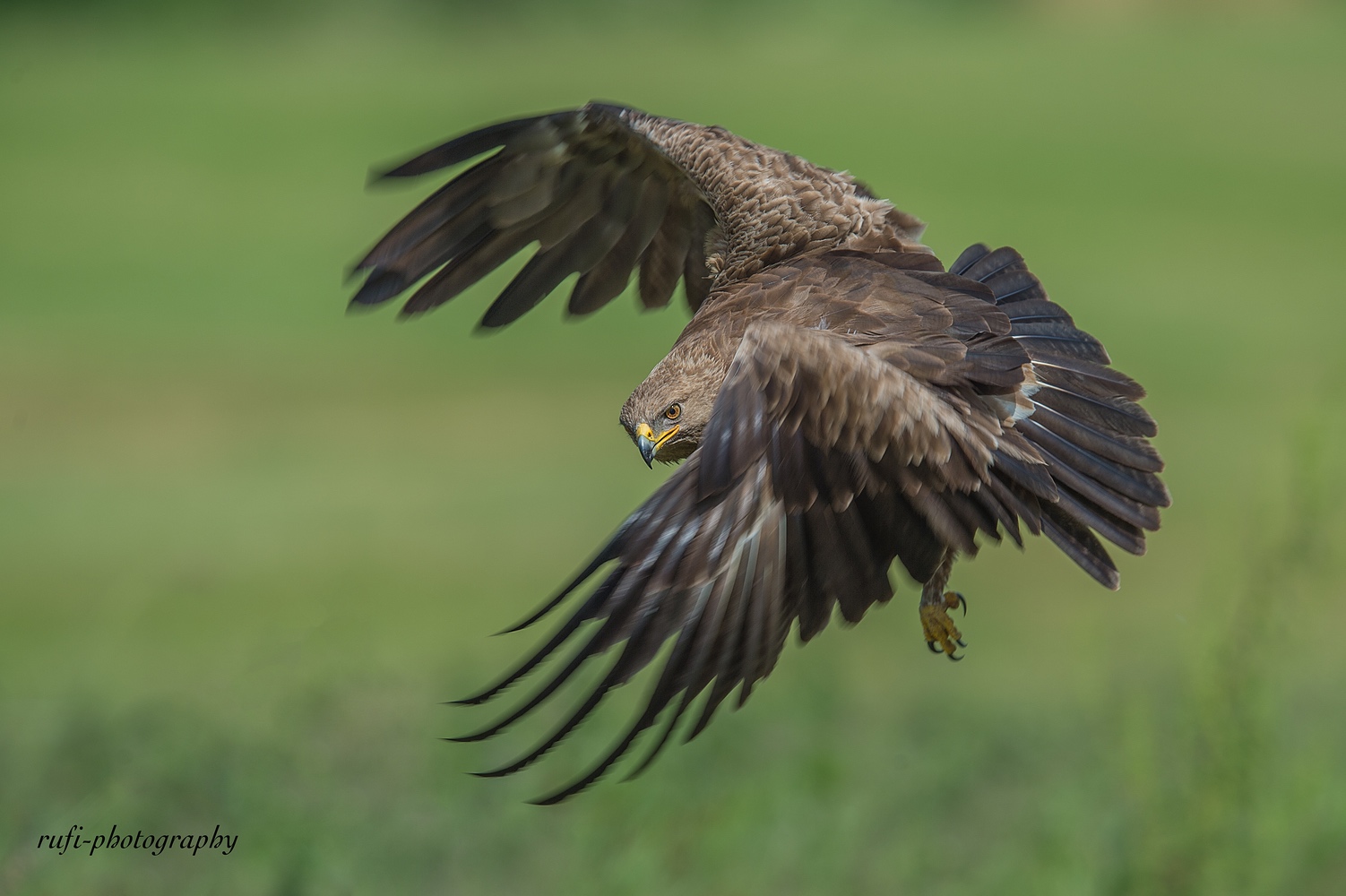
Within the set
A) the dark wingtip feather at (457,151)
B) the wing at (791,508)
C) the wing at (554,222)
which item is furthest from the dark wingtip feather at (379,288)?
the wing at (791,508)

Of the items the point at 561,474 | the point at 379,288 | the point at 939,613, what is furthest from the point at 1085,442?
the point at 561,474

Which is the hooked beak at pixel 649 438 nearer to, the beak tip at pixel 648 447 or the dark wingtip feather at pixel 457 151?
the beak tip at pixel 648 447

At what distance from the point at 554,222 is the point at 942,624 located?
1.78 metres

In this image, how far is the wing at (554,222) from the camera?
4.88 m

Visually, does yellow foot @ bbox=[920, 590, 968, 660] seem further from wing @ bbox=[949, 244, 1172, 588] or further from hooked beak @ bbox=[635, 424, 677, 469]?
hooked beak @ bbox=[635, 424, 677, 469]

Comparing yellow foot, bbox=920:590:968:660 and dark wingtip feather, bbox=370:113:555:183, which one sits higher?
→ dark wingtip feather, bbox=370:113:555:183

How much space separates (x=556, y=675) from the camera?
3338 millimetres

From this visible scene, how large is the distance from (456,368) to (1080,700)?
12.2 meters

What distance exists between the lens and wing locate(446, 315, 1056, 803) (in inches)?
134

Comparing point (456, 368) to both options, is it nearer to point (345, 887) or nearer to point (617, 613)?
point (345, 887)

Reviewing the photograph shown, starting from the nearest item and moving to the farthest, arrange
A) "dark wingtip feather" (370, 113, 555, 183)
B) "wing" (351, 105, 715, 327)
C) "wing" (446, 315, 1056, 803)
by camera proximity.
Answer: "wing" (446, 315, 1056, 803) < "dark wingtip feather" (370, 113, 555, 183) < "wing" (351, 105, 715, 327)

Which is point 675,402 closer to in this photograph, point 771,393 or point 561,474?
point 771,393

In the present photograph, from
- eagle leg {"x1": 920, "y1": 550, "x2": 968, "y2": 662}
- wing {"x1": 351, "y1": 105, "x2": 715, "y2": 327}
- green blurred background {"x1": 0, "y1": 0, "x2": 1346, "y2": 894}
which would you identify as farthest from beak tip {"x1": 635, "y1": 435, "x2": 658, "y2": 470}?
green blurred background {"x1": 0, "y1": 0, "x2": 1346, "y2": 894}

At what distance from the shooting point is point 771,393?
358cm
